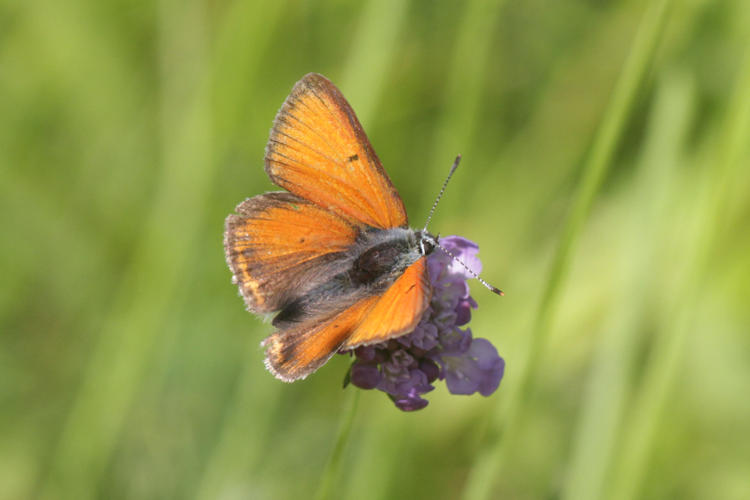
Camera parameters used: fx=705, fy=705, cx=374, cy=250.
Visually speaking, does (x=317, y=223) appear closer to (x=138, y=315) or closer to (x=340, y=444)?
(x=340, y=444)

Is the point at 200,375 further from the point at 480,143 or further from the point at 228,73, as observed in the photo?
the point at 480,143

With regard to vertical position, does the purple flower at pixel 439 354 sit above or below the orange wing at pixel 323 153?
below

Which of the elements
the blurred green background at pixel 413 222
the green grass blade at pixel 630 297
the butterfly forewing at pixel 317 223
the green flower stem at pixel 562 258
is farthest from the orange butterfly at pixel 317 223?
the green grass blade at pixel 630 297

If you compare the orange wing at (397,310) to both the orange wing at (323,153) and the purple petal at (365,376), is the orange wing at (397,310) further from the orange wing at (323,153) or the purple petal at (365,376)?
the orange wing at (323,153)

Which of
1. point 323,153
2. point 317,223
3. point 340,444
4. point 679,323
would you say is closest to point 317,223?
point 317,223

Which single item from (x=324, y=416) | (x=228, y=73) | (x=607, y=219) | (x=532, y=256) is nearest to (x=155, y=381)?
(x=324, y=416)
